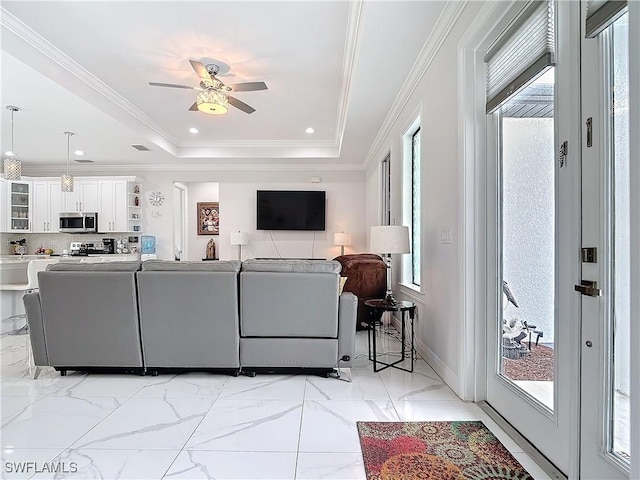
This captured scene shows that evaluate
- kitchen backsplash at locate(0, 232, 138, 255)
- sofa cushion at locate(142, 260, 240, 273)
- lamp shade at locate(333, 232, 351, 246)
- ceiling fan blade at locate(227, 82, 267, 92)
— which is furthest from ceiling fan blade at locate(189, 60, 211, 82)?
kitchen backsplash at locate(0, 232, 138, 255)

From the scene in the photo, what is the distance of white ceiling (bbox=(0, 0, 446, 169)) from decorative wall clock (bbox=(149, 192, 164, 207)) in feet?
4.93

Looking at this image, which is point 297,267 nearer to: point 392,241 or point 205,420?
point 392,241

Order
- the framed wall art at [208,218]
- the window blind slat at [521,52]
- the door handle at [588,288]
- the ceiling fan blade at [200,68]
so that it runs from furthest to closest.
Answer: the framed wall art at [208,218]
the ceiling fan blade at [200,68]
the window blind slat at [521,52]
the door handle at [588,288]

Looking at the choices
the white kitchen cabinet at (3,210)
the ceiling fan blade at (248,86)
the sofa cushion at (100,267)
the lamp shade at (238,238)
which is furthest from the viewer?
the lamp shade at (238,238)

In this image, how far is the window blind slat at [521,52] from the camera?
1.81 m

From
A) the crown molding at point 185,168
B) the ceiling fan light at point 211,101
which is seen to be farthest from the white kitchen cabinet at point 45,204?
the ceiling fan light at point 211,101

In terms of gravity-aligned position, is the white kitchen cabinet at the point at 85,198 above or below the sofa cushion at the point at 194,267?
above

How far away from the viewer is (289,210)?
25.3 feet

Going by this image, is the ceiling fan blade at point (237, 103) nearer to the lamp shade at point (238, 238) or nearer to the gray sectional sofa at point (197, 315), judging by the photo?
the gray sectional sofa at point (197, 315)

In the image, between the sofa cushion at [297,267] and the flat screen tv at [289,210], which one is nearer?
the sofa cushion at [297,267]

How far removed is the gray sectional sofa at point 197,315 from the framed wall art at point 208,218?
21.3 feet

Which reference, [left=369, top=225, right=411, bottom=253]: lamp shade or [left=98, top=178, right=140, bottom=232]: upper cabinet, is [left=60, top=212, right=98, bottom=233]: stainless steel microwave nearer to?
[left=98, top=178, right=140, bottom=232]: upper cabinet

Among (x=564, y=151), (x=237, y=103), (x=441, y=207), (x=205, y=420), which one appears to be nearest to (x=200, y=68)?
(x=237, y=103)

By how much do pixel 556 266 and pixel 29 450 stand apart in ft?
9.16
